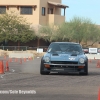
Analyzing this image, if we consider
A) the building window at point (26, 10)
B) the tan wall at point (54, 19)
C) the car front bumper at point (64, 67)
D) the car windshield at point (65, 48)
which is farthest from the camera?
the tan wall at point (54, 19)

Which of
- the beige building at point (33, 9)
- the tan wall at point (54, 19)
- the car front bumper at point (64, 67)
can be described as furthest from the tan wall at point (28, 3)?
the car front bumper at point (64, 67)

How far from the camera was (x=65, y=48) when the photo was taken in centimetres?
2200

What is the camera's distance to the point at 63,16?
277 ft

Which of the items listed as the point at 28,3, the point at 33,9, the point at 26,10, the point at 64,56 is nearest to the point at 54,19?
the point at 33,9

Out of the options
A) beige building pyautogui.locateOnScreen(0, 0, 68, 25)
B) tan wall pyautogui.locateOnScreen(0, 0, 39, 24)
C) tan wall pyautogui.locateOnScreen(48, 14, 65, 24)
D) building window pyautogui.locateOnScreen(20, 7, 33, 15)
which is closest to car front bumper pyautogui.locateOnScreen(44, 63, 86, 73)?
beige building pyautogui.locateOnScreen(0, 0, 68, 25)

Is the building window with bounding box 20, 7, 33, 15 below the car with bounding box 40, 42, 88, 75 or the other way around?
the other way around

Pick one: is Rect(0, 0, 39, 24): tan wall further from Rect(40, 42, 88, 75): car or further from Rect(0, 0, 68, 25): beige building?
Rect(40, 42, 88, 75): car

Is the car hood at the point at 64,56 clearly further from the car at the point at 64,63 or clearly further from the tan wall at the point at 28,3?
the tan wall at the point at 28,3

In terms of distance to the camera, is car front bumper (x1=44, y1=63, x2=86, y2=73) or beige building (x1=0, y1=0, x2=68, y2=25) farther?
beige building (x1=0, y1=0, x2=68, y2=25)

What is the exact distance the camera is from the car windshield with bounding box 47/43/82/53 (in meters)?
21.8

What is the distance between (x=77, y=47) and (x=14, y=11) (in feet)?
186

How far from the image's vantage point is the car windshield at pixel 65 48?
2177 cm

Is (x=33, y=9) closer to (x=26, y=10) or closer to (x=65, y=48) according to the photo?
(x=26, y=10)

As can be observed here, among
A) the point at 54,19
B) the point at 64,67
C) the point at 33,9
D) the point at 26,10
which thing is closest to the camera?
the point at 64,67
